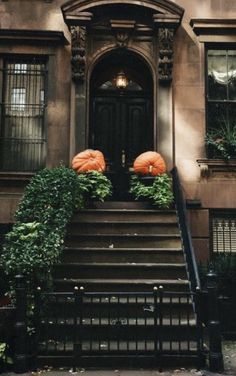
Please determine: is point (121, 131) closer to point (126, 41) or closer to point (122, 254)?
point (126, 41)

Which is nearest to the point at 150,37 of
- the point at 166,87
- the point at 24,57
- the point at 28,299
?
the point at 166,87

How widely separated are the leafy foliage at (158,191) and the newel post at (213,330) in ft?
11.1

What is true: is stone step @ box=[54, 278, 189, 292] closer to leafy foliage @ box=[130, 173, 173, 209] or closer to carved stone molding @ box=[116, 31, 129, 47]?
leafy foliage @ box=[130, 173, 173, 209]

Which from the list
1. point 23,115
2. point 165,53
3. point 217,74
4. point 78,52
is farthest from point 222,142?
point 23,115

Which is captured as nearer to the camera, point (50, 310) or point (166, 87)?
point (50, 310)

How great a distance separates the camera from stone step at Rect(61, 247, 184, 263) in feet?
29.7

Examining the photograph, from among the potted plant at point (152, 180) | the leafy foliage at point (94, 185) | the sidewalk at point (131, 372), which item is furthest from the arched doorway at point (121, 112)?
the sidewalk at point (131, 372)

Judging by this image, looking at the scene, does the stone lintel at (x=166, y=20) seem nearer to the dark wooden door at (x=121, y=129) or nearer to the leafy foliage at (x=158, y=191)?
the dark wooden door at (x=121, y=129)

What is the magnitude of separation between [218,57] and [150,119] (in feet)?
7.45

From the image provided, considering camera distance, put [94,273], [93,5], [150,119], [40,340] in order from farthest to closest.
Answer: [150,119]
[93,5]
[94,273]
[40,340]

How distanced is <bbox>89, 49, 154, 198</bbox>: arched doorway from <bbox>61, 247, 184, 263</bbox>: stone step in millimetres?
3142

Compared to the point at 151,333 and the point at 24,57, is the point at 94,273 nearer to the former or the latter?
the point at 151,333

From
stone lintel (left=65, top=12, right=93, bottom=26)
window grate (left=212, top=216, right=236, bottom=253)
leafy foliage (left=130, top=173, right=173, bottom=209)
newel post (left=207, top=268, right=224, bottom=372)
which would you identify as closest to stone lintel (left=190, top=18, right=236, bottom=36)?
stone lintel (left=65, top=12, right=93, bottom=26)

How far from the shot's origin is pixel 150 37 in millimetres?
12055
